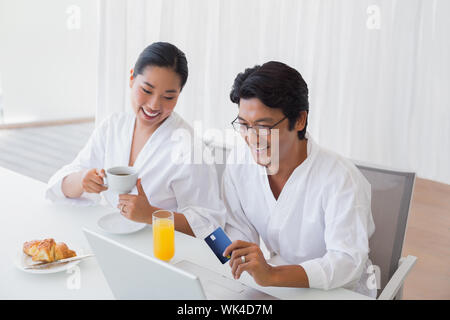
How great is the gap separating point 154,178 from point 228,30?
2.68 meters

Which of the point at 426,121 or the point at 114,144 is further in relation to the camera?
the point at 426,121

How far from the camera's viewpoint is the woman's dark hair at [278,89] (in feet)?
4.18

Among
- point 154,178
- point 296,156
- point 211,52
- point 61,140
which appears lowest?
point 61,140

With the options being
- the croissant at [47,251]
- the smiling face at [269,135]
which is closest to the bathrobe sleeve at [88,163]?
the croissant at [47,251]

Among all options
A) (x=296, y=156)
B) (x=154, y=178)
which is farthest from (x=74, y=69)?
(x=296, y=156)

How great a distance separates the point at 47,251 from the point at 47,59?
4.93m

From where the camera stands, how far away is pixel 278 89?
1274mm

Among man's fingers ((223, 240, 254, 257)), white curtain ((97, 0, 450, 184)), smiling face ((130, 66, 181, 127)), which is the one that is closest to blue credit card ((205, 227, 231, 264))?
man's fingers ((223, 240, 254, 257))

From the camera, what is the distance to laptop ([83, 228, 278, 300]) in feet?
2.63

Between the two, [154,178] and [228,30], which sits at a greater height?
[228,30]

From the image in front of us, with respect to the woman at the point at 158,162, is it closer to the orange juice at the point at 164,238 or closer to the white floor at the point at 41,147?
the orange juice at the point at 164,238

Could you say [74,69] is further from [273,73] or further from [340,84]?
[273,73]

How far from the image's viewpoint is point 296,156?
141 centimetres

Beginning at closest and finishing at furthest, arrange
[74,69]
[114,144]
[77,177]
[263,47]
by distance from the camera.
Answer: [77,177], [114,144], [263,47], [74,69]
